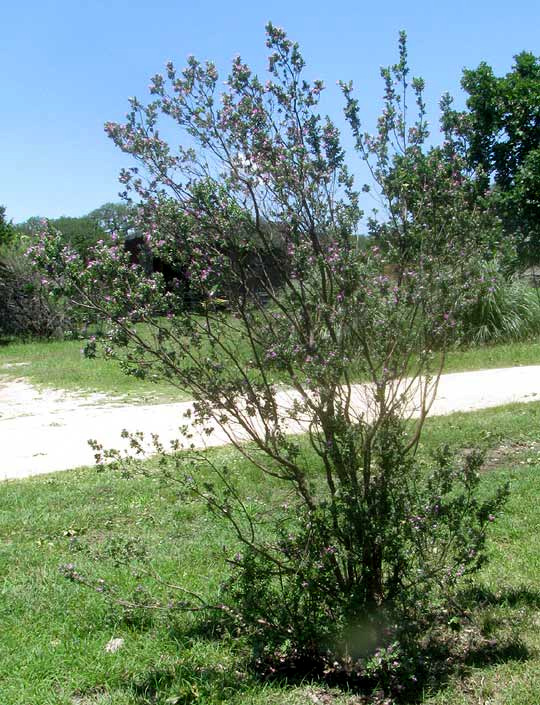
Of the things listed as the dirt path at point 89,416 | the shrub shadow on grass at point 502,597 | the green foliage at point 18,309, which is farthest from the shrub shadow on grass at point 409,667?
the green foliage at point 18,309

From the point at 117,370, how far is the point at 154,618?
1025 cm

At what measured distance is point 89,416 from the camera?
31.7ft

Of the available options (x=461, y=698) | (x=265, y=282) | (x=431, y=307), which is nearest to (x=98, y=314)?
(x=265, y=282)

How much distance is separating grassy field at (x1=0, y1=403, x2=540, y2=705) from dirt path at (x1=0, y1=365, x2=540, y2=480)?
1.46 m

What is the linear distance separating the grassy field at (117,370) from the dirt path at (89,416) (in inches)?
19.6

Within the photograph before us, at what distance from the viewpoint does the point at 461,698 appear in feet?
10.2

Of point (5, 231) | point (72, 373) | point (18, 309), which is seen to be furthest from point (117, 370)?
point (5, 231)

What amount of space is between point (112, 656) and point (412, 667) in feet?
4.08

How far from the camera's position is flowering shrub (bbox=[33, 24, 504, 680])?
3.28 meters

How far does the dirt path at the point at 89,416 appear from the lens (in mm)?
7562

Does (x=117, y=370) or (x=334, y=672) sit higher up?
(x=117, y=370)

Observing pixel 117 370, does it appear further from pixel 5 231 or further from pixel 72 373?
pixel 5 231

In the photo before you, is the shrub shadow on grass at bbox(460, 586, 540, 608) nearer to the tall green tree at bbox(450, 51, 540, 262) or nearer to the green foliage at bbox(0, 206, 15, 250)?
the tall green tree at bbox(450, 51, 540, 262)

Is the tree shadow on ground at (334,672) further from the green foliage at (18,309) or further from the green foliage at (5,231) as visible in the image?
the green foliage at (5,231)
